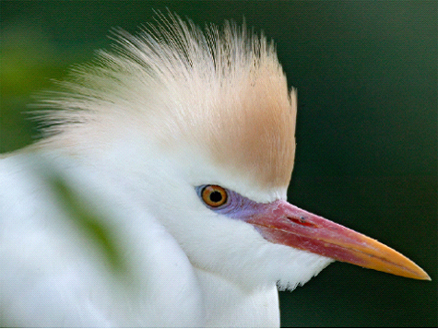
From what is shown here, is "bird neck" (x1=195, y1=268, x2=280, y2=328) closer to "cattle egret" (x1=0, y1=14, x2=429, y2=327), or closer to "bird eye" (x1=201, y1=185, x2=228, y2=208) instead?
"cattle egret" (x1=0, y1=14, x2=429, y2=327)

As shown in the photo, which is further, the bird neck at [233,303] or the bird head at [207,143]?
the bird neck at [233,303]

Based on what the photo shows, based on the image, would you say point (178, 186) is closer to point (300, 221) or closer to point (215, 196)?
point (215, 196)

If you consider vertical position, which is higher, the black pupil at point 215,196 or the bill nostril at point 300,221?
the black pupil at point 215,196

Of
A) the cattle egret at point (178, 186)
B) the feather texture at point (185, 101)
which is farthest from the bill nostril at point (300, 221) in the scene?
the feather texture at point (185, 101)

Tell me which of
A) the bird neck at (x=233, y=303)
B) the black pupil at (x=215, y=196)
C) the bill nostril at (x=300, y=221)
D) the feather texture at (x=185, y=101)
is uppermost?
the feather texture at (x=185, y=101)

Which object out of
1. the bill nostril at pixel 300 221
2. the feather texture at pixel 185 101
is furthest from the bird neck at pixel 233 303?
the feather texture at pixel 185 101

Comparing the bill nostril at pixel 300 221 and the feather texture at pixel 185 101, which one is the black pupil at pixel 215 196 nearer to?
the feather texture at pixel 185 101

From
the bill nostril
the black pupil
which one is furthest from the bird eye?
the bill nostril

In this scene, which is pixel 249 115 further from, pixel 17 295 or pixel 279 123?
pixel 17 295
